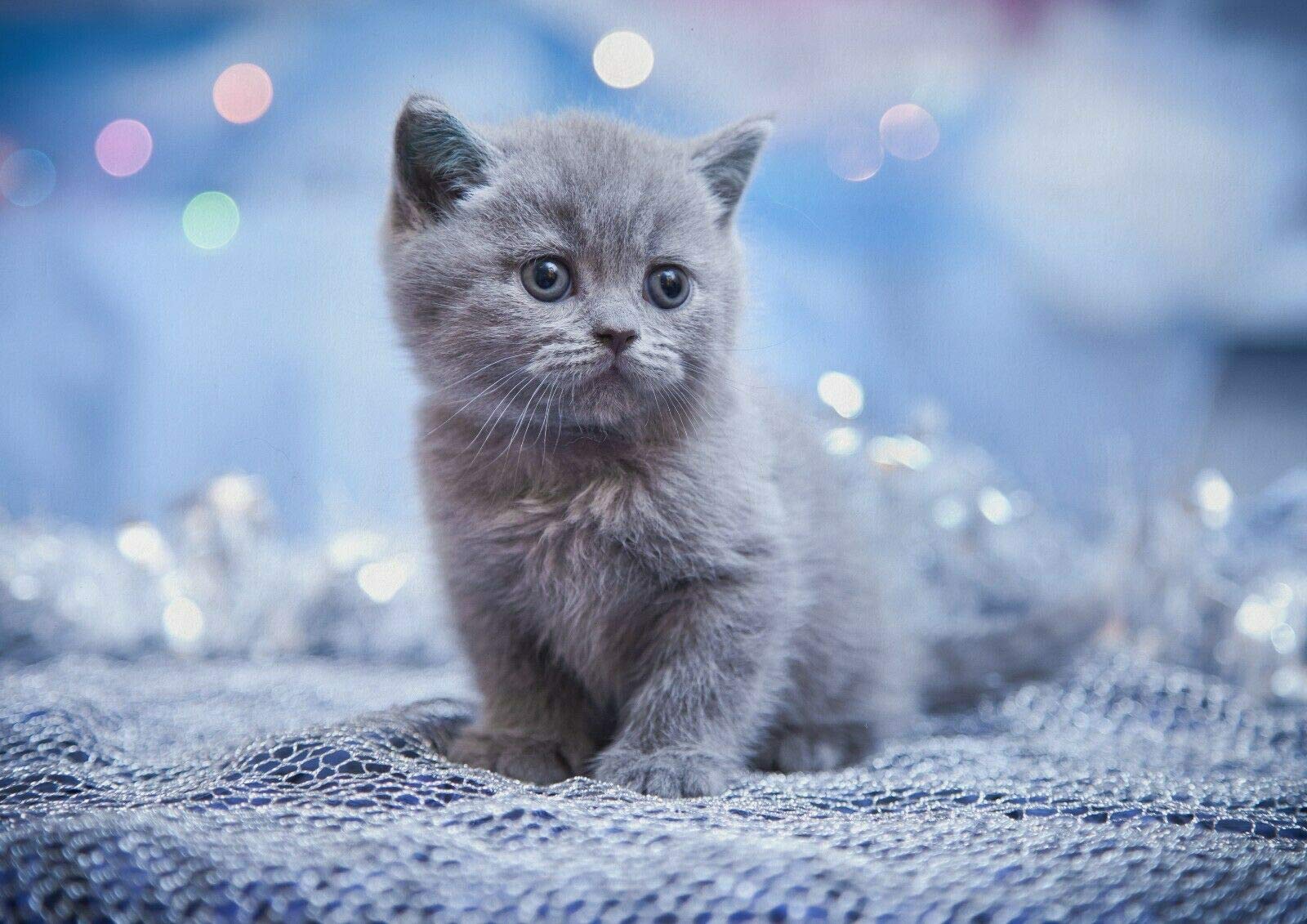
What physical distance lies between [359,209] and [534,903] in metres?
1.86

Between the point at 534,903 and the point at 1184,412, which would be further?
the point at 1184,412

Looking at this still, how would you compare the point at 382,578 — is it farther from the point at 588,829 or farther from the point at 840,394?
the point at 588,829

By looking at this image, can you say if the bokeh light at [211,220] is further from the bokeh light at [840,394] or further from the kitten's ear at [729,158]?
the kitten's ear at [729,158]

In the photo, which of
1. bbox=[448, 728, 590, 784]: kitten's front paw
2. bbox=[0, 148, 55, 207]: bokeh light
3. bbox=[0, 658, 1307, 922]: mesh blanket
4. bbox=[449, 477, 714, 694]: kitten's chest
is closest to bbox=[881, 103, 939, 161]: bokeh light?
bbox=[0, 658, 1307, 922]: mesh blanket

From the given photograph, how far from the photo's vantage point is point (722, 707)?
38.6 inches

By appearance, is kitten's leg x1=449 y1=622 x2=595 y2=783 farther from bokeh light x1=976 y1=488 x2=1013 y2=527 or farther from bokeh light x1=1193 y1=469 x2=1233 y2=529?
bokeh light x1=1193 y1=469 x2=1233 y2=529

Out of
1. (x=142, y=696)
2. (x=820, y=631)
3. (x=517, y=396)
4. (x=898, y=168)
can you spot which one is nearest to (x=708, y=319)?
(x=517, y=396)

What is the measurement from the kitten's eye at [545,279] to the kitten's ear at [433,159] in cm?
12

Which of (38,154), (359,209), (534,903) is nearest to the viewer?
(534,903)

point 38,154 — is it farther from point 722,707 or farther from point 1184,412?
point 1184,412

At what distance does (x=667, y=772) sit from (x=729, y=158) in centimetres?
64

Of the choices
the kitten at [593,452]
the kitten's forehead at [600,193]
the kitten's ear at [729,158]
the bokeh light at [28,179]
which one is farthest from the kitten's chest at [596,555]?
the bokeh light at [28,179]

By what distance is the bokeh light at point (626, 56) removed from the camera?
205 centimetres

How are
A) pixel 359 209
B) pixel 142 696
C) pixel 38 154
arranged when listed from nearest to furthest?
pixel 142 696 → pixel 38 154 → pixel 359 209
